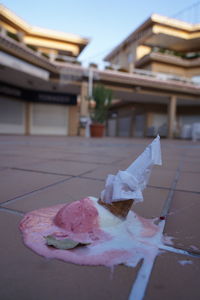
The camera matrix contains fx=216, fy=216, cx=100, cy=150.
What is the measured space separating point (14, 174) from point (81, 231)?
0.85 metres

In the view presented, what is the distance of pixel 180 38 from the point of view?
15430 millimetres

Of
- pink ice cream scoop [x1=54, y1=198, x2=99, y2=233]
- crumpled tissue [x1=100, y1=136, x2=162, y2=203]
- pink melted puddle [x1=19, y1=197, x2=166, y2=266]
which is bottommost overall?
pink melted puddle [x1=19, y1=197, x2=166, y2=266]

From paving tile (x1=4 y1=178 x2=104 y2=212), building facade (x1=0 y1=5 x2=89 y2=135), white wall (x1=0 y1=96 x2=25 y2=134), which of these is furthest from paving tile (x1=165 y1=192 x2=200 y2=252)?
white wall (x1=0 y1=96 x2=25 y2=134)

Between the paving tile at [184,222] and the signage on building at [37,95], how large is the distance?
971cm

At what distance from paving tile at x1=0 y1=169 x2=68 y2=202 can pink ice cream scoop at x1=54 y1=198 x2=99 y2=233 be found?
12.5 inches

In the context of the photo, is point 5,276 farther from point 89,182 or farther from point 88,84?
point 88,84

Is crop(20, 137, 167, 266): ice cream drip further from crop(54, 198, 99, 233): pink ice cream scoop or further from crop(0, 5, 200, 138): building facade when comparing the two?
crop(0, 5, 200, 138): building facade

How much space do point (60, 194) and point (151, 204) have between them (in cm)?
37

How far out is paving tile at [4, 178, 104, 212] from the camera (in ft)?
2.47

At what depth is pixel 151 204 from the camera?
812mm

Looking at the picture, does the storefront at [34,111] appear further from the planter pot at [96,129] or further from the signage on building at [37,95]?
the planter pot at [96,129]

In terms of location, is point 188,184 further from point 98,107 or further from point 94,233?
point 98,107

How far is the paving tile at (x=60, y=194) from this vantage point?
0.75 meters

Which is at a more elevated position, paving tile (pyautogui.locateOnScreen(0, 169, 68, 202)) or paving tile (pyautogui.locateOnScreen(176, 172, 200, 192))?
paving tile (pyautogui.locateOnScreen(0, 169, 68, 202))
